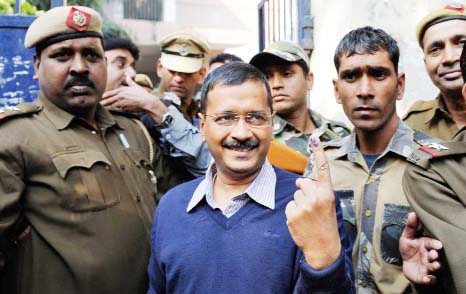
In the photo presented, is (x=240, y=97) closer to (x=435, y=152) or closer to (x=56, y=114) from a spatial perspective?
(x=435, y=152)

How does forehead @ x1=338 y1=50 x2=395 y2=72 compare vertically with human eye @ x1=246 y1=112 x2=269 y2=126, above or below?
above

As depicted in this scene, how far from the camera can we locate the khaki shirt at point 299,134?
3141 mm

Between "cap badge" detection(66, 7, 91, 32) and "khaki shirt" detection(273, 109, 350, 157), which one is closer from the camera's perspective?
"cap badge" detection(66, 7, 91, 32)

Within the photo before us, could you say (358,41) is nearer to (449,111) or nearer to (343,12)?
(449,111)

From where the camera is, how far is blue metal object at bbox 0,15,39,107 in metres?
3.22

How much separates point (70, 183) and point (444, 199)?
1.60 meters

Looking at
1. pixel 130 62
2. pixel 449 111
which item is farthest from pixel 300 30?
pixel 449 111

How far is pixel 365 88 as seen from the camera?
2.42 metres

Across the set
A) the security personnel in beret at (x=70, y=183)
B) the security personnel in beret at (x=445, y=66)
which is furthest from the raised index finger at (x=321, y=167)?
the security personnel in beret at (x=445, y=66)

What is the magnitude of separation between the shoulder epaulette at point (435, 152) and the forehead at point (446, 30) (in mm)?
1148

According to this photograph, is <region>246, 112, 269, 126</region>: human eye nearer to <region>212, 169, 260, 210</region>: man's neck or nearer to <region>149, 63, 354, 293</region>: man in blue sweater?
<region>149, 63, 354, 293</region>: man in blue sweater

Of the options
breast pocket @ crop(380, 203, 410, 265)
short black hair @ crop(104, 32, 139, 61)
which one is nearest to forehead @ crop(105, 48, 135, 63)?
short black hair @ crop(104, 32, 139, 61)

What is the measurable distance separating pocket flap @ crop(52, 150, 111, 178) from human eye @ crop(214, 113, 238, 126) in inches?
31.5

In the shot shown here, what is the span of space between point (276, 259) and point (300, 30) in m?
3.20
